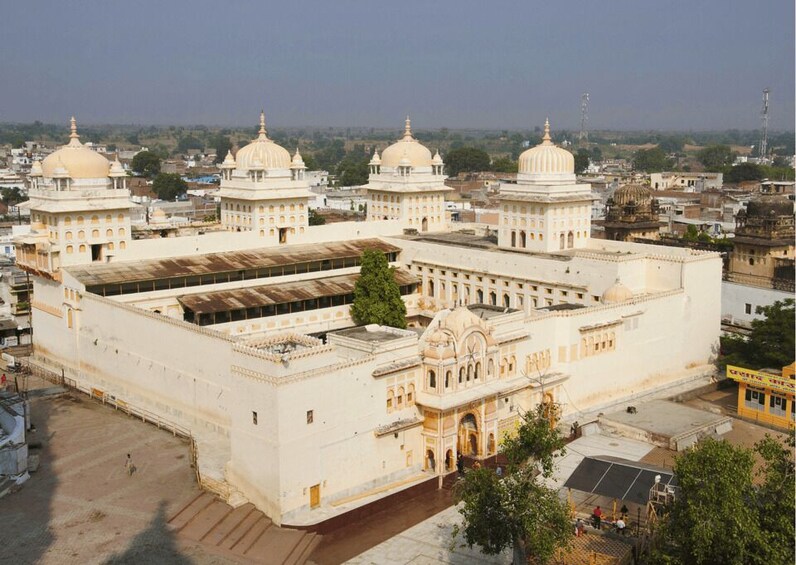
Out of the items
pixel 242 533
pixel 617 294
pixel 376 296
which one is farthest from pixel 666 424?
pixel 242 533

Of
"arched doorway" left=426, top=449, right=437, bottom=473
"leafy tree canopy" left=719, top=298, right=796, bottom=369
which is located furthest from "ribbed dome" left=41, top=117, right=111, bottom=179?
"leafy tree canopy" left=719, top=298, right=796, bottom=369

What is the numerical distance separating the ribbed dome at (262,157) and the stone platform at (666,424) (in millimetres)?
22105

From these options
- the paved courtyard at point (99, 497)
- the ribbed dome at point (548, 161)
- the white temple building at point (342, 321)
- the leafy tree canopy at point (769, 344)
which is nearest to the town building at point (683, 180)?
the white temple building at point (342, 321)

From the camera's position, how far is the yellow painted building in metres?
34.1

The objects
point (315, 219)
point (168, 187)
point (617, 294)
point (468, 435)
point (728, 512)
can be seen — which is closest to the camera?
point (728, 512)

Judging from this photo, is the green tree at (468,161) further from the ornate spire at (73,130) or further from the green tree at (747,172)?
the ornate spire at (73,130)

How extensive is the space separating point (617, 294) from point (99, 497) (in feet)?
71.2

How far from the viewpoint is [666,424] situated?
33.2 metres

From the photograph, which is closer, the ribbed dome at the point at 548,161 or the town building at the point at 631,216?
the ribbed dome at the point at 548,161

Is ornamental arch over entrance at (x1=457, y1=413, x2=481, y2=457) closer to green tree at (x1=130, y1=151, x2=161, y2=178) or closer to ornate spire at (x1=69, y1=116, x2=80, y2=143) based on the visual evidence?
ornate spire at (x1=69, y1=116, x2=80, y2=143)

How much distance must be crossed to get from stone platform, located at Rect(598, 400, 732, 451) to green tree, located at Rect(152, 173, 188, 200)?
85303 mm

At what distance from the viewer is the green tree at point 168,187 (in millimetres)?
111062

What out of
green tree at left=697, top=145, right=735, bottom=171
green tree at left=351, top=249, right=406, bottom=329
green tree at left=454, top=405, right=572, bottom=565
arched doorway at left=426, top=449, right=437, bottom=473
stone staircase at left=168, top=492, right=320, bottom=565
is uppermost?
green tree at left=697, top=145, right=735, bottom=171

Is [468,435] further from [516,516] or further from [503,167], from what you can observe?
[503,167]
